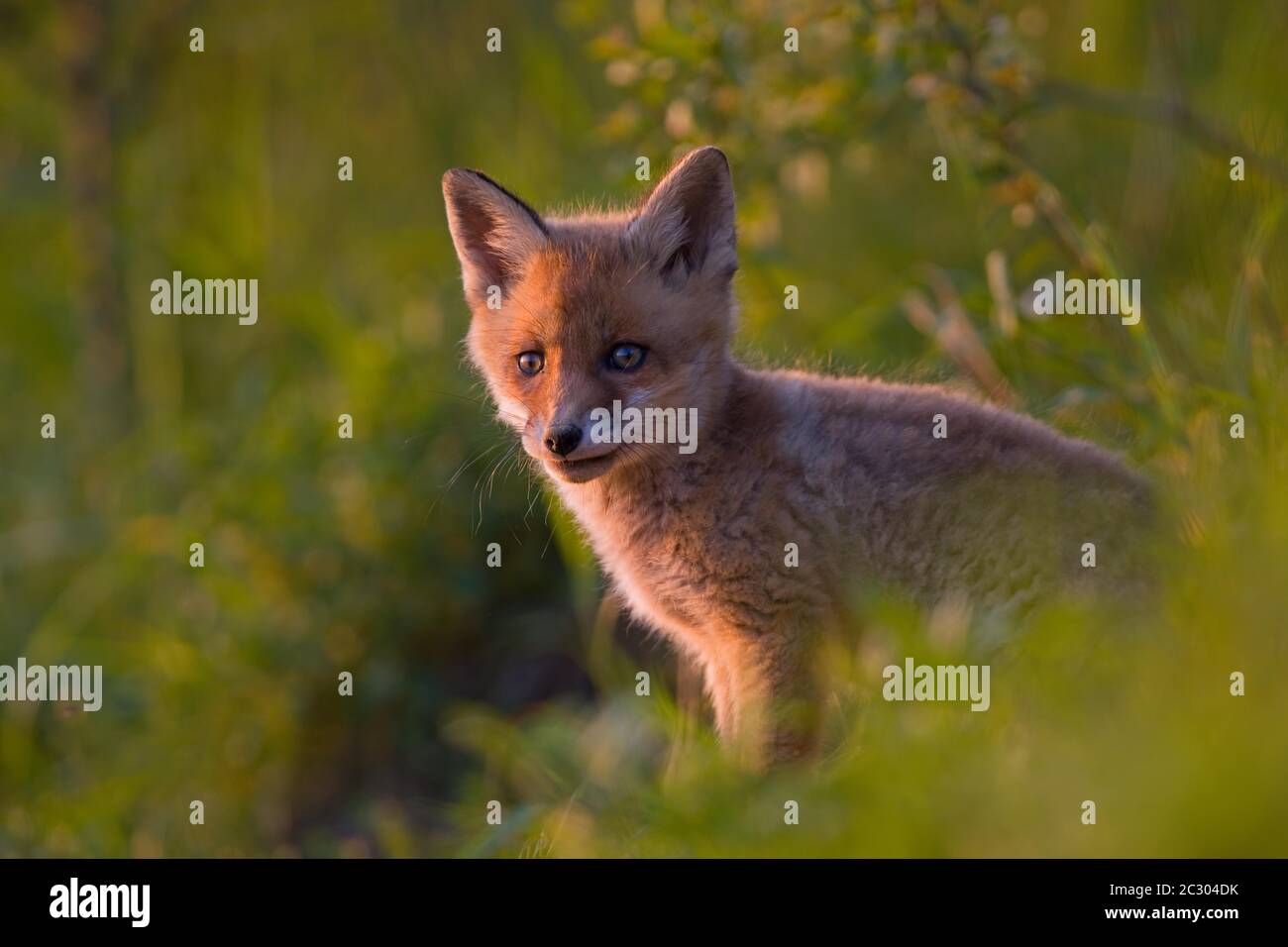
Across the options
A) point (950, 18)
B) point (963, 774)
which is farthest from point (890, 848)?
point (950, 18)

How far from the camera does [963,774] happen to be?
2.45 m

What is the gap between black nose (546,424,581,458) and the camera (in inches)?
136

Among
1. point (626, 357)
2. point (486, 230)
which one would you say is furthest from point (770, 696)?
point (486, 230)

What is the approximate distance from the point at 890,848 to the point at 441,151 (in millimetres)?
6894

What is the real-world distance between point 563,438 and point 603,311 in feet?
1.38

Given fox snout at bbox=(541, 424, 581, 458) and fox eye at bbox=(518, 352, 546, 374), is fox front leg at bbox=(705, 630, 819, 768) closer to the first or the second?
fox snout at bbox=(541, 424, 581, 458)

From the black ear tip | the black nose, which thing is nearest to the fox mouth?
the black nose

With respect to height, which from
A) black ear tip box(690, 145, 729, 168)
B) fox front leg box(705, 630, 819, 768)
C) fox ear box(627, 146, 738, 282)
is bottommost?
fox front leg box(705, 630, 819, 768)

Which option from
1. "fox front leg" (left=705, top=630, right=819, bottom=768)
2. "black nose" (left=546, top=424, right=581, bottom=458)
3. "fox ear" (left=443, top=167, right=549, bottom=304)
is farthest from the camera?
"fox ear" (left=443, top=167, right=549, bottom=304)

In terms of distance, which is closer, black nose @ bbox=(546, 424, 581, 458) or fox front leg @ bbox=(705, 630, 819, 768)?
fox front leg @ bbox=(705, 630, 819, 768)

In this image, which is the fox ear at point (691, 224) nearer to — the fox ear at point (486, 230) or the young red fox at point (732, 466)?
the young red fox at point (732, 466)

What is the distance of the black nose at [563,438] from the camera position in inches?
136

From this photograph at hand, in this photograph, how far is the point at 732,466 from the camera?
375 centimetres

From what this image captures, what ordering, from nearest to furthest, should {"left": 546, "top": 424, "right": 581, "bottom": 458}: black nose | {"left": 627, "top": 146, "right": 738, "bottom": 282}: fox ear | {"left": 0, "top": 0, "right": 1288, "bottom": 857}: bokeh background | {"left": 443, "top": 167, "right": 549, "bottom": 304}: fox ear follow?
{"left": 0, "top": 0, "right": 1288, "bottom": 857}: bokeh background < {"left": 546, "top": 424, "right": 581, "bottom": 458}: black nose < {"left": 627, "top": 146, "right": 738, "bottom": 282}: fox ear < {"left": 443, "top": 167, "right": 549, "bottom": 304}: fox ear
